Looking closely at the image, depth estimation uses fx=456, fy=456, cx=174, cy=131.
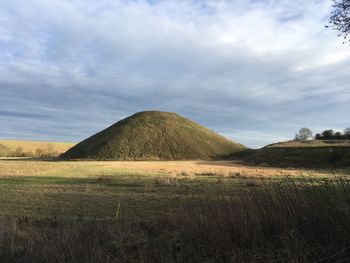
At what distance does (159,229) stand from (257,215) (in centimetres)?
342

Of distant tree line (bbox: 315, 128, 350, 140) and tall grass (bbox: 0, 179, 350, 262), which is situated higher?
distant tree line (bbox: 315, 128, 350, 140)

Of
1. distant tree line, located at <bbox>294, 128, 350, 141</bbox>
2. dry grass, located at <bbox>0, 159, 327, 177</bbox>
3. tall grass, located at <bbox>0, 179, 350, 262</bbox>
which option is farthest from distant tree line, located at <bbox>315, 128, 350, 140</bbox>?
tall grass, located at <bbox>0, 179, 350, 262</bbox>

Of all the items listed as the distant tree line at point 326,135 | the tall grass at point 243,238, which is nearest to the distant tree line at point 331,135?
the distant tree line at point 326,135

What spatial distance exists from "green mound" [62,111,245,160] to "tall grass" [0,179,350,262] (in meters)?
135

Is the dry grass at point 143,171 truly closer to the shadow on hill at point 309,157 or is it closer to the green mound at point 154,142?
the shadow on hill at point 309,157

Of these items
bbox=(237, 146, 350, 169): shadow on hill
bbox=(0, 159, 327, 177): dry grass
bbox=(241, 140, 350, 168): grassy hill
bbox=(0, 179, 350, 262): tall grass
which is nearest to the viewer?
bbox=(0, 179, 350, 262): tall grass

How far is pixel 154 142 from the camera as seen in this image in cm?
16262

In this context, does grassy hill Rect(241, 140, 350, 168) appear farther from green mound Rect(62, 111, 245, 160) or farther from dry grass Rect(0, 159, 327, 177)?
green mound Rect(62, 111, 245, 160)

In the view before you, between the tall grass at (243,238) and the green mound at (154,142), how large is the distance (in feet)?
442

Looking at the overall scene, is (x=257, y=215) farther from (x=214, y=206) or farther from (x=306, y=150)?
(x=306, y=150)

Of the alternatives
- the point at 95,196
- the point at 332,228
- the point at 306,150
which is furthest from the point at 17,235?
the point at 306,150

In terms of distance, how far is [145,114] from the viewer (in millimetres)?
191250

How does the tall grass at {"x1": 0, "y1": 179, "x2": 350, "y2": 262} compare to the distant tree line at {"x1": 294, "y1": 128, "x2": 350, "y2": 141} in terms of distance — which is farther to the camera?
the distant tree line at {"x1": 294, "y1": 128, "x2": 350, "y2": 141}

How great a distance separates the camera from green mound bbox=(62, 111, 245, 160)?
152 metres
